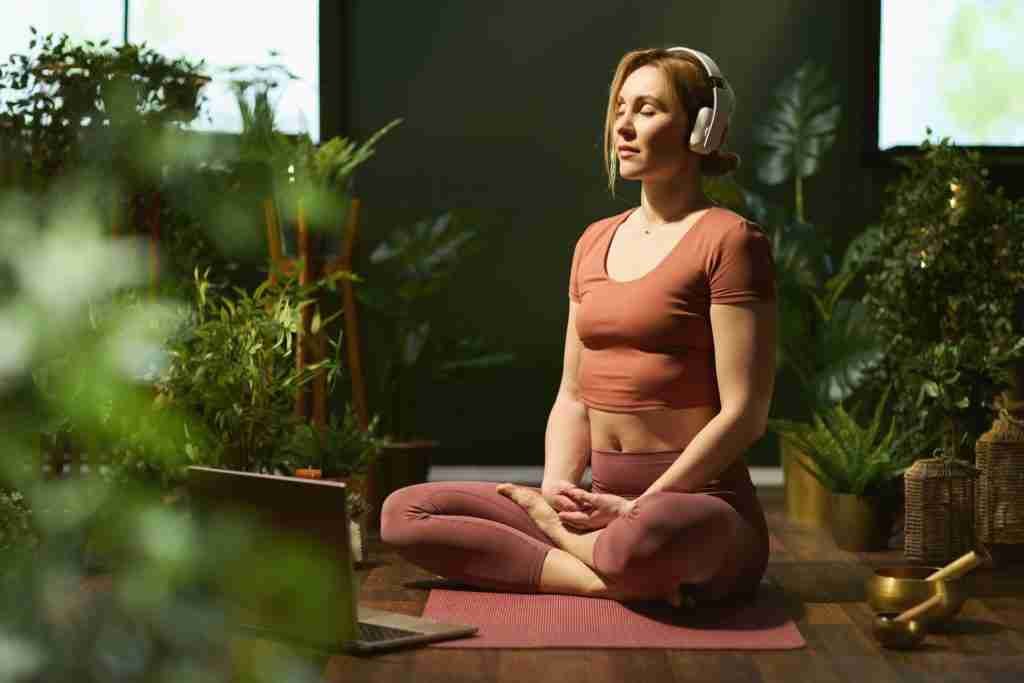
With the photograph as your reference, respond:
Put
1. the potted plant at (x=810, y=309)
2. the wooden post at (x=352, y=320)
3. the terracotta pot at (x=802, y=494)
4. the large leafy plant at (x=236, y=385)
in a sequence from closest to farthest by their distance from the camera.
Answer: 1. the large leafy plant at (x=236, y=385)
2. the terracotta pot at (x=802, y=494)
3. the wooden post at (x=352, y=320)
4. the potted plant at (x=810, y=309)

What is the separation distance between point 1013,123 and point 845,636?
316 centimetres

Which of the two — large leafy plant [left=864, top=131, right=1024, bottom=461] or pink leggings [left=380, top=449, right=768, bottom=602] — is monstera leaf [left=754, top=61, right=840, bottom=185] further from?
pink leggings [left=380, top=449, right=768, bottom=602]

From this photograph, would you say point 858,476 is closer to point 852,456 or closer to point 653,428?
point 852,456

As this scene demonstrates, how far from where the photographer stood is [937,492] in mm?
3414

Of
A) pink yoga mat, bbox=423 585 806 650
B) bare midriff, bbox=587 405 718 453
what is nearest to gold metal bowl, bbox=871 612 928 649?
pink yoga mat, bbox=423 585 806 650

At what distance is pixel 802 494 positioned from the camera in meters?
4.23

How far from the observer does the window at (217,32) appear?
504cm

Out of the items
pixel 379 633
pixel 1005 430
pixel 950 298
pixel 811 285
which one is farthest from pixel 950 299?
pixel 379 633

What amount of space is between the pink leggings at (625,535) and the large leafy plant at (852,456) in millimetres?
921

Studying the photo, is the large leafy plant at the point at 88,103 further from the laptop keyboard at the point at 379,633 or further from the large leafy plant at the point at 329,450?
the laptop keyboard at the point at 379,633

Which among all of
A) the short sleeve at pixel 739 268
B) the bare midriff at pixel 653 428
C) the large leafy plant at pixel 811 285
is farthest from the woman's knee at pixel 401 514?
the large leafy plant at pixel 811 285

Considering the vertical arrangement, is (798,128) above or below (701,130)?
above

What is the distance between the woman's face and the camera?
112 inches

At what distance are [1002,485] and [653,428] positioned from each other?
3.67ft
